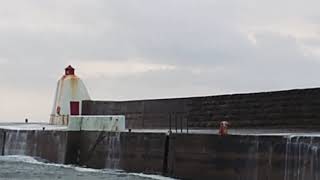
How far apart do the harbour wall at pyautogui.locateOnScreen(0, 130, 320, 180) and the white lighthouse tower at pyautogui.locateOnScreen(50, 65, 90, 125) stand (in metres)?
6.48

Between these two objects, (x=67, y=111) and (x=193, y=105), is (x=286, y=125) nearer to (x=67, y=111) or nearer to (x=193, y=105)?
(x=193, y=105)

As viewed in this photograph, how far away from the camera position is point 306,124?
24.0 m

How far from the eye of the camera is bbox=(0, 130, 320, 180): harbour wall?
56.7 ft

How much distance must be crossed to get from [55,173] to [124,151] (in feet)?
8.72

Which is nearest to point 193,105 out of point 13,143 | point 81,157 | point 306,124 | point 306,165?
point 81,157

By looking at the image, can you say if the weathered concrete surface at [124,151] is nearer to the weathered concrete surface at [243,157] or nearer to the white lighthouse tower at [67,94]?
the weathered concrete surface at [243,157]

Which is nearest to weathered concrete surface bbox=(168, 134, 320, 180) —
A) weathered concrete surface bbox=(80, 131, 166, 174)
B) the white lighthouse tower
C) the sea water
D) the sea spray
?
weathered concrete surface bbox=(80, 131, 166, 174)

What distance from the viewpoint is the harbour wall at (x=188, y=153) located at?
17.3 metres

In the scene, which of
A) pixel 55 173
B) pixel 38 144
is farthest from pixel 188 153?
pixel 38 144

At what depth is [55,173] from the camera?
25750 millimetres

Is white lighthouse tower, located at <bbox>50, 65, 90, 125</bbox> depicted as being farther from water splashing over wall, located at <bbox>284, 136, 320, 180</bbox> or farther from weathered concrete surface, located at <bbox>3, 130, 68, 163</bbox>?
water splashing over wall, located at <bbox>284, 136, 320, 180</bbox>

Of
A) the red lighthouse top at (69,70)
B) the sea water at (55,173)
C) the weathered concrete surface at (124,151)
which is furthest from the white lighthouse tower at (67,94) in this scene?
the weathered concrete surface at (124,151)

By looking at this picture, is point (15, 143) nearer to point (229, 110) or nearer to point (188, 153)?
point (229, 110)

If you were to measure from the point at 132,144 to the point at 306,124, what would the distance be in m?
6.14
